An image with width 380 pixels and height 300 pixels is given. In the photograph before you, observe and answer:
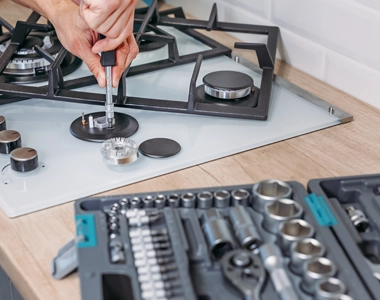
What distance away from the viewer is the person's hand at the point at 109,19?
3.07ft

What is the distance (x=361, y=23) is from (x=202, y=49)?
36cm

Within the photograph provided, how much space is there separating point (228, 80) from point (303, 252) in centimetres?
52

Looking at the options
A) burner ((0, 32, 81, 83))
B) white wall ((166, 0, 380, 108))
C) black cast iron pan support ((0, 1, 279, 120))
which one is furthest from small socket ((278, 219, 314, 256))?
burner ((0, 32, 81, 83))

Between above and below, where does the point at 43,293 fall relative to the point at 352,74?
below

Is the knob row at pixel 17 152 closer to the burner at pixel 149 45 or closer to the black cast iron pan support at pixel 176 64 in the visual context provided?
the black cast iron pan support at pixel 176 64

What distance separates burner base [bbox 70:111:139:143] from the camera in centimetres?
102

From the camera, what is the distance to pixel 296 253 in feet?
2.23

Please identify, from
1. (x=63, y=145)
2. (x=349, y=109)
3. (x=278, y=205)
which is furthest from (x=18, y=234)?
(x=349, y=109)

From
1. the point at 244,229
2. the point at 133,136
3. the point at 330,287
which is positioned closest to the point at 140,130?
the point at 133,136

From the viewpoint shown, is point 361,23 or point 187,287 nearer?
point 187,287

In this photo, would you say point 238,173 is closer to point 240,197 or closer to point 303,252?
point 240,197

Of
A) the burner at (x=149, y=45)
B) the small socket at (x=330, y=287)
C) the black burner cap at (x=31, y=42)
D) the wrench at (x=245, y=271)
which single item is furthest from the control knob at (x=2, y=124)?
the small socket at (x=330, y=287)

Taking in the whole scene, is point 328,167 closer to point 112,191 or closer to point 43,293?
point 112,191

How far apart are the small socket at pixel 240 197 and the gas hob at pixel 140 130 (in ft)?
0.59
